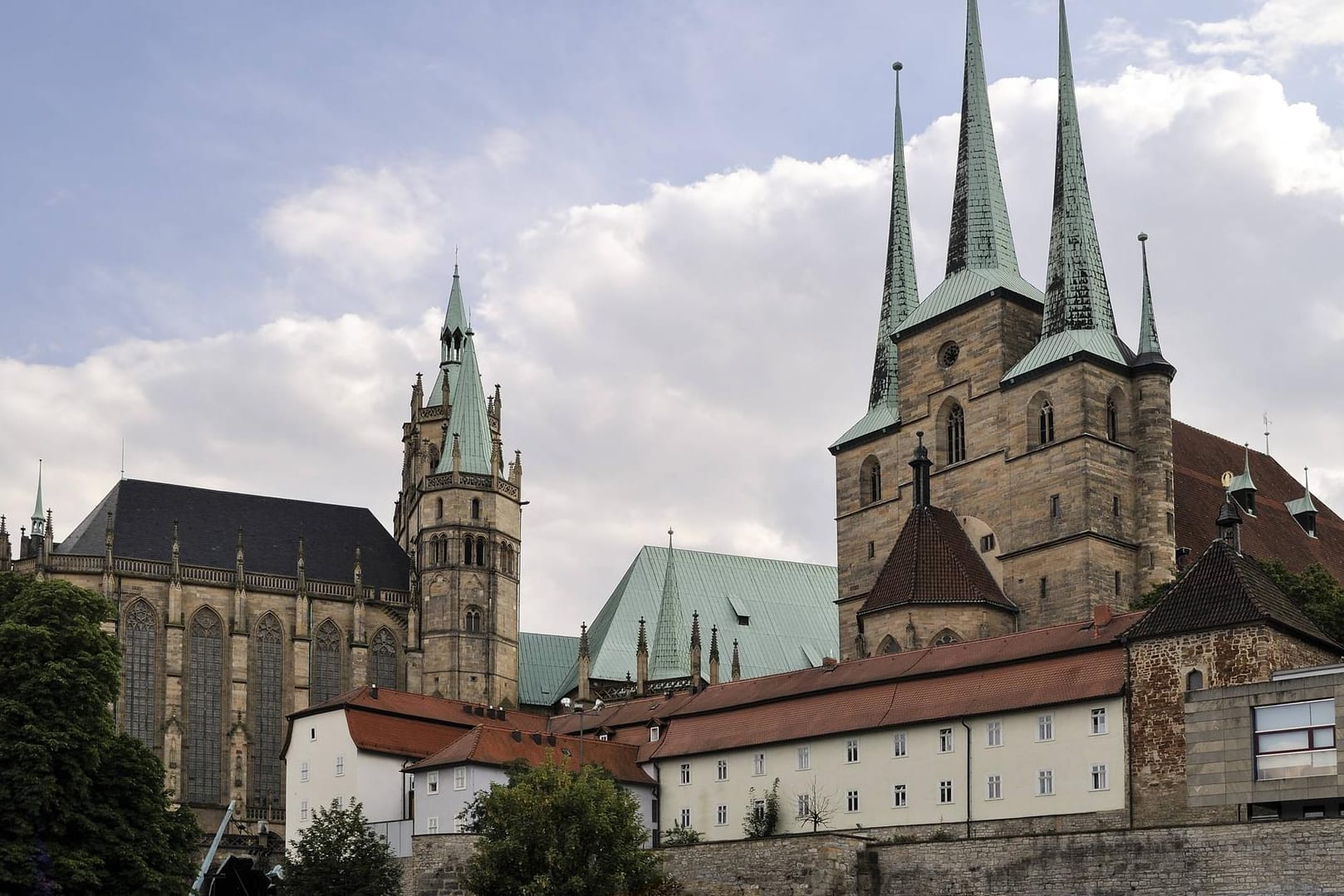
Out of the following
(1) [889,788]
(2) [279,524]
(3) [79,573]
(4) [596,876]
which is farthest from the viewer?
(2) [279,524]

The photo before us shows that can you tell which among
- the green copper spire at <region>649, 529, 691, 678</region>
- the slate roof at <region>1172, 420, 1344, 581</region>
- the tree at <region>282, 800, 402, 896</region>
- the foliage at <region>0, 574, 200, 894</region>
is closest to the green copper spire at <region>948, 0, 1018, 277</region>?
the slate roof at <region>1172, 420, 1344, 581</region>

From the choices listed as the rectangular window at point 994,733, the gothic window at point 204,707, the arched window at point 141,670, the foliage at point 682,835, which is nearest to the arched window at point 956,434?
the foliage at point 682,835

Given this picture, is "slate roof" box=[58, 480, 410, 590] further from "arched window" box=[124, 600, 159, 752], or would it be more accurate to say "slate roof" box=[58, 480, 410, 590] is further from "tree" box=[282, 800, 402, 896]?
"tree" box=[282, 800, 402, 896]

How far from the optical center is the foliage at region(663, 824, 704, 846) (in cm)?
5744

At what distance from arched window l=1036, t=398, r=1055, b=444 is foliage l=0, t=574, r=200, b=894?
3662 cm

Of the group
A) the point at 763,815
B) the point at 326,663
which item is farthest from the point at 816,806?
the point at 326,663

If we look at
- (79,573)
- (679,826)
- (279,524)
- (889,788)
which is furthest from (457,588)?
(889,788)

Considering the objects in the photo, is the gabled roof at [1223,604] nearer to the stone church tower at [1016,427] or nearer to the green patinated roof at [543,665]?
the stone church tower at [1016,427]

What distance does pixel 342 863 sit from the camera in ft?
185

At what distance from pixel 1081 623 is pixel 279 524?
52011 mm

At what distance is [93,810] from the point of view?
52.1 m

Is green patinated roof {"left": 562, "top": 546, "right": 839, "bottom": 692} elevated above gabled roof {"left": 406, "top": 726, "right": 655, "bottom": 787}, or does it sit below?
above

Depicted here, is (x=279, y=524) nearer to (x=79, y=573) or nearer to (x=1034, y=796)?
(x=79, y=573)

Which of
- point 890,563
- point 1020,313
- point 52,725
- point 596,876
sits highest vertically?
point 1020,313
